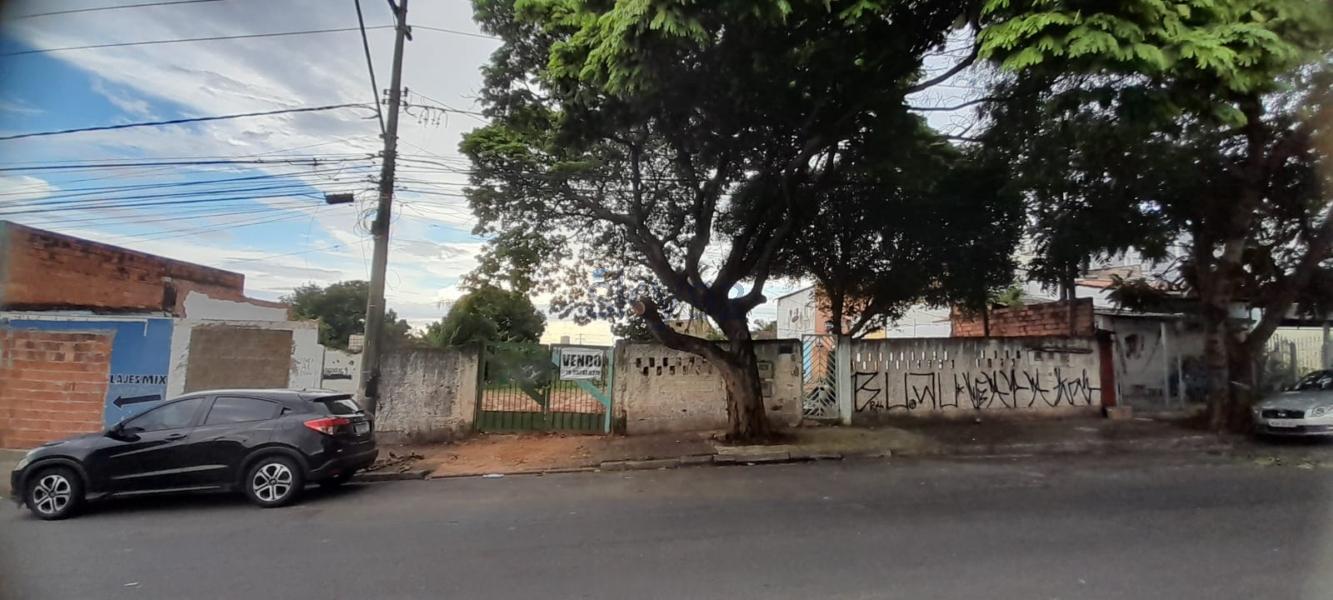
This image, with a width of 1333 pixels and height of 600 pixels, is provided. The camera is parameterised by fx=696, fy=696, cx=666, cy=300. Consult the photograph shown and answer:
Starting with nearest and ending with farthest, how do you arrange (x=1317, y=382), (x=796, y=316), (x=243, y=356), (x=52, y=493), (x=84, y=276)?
1. (x=52, y=493)
2. (x=1317, y=382)
3. (x=243, y=356)
4. (x=84, y=276)
5. (x=796, y=316)

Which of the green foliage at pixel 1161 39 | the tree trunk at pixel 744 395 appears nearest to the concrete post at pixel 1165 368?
the tree trunk at pixel 744 395

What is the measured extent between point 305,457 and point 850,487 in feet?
21.0

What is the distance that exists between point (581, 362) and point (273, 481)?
5970 millimetres

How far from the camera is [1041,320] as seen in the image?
16.7m

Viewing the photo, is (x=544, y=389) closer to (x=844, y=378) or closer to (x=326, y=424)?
(x=326, y=424)

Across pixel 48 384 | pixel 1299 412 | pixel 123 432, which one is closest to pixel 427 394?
pixel 123 432

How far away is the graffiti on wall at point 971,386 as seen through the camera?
13953 millimetres

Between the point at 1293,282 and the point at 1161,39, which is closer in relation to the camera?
the point at 1161,39

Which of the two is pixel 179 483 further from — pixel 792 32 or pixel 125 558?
pixel 792 32

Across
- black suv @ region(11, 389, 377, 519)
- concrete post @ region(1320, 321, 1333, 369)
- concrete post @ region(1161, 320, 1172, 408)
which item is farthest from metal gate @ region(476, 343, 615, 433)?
concrete post @ region(1320, 321, 1333, 369)

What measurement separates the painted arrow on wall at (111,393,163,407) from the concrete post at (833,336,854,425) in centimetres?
1236

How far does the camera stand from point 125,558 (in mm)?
5895

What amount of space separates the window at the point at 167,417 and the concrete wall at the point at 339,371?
4271mm

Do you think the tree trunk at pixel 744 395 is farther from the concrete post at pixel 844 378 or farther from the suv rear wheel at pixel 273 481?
the suv rear wheel at pixel 273 481
